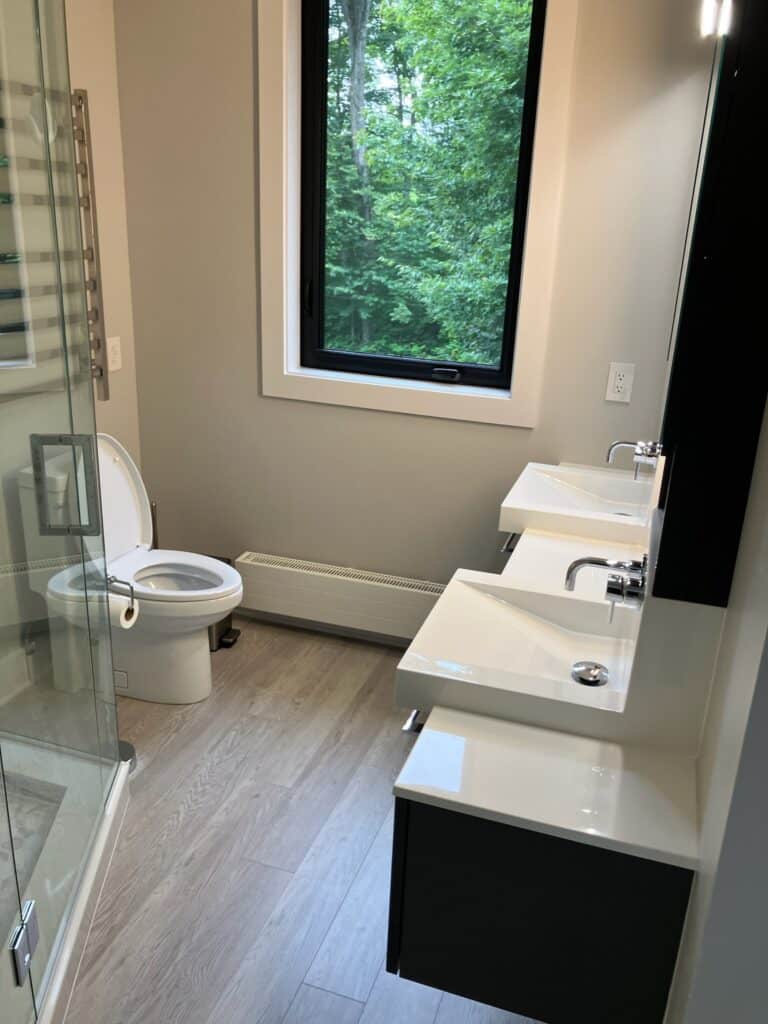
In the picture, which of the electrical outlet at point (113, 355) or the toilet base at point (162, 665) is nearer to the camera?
the toilet base at point (162, 665)

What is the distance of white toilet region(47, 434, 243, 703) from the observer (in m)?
2.65

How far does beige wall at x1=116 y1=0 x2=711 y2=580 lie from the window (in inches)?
8.4

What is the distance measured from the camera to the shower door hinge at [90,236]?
2775 millimetres

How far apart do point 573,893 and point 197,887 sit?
1093mm

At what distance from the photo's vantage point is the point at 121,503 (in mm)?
2873

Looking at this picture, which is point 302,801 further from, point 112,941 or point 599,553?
point 599,553

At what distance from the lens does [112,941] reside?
188 cm

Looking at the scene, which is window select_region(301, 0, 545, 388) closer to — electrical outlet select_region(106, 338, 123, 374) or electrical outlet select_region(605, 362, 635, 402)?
electrical outlet select_region(605, 362, 635, 402)

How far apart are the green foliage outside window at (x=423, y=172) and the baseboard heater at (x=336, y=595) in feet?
2.65

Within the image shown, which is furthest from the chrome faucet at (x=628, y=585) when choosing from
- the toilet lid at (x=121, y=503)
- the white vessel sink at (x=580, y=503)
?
the toilet lid at (x=121, y=503)

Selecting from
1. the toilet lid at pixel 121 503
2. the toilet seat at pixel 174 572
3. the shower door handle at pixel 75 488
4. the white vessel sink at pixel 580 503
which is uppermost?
the shower door handle at pixel 75 488

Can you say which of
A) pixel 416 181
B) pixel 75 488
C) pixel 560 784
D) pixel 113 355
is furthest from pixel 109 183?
pixel 560 784

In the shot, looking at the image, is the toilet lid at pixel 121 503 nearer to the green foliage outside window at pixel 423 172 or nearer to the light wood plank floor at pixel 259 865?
the light wood plank floor at pixel 259 865

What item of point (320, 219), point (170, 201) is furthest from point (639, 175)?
point (170, 201)
